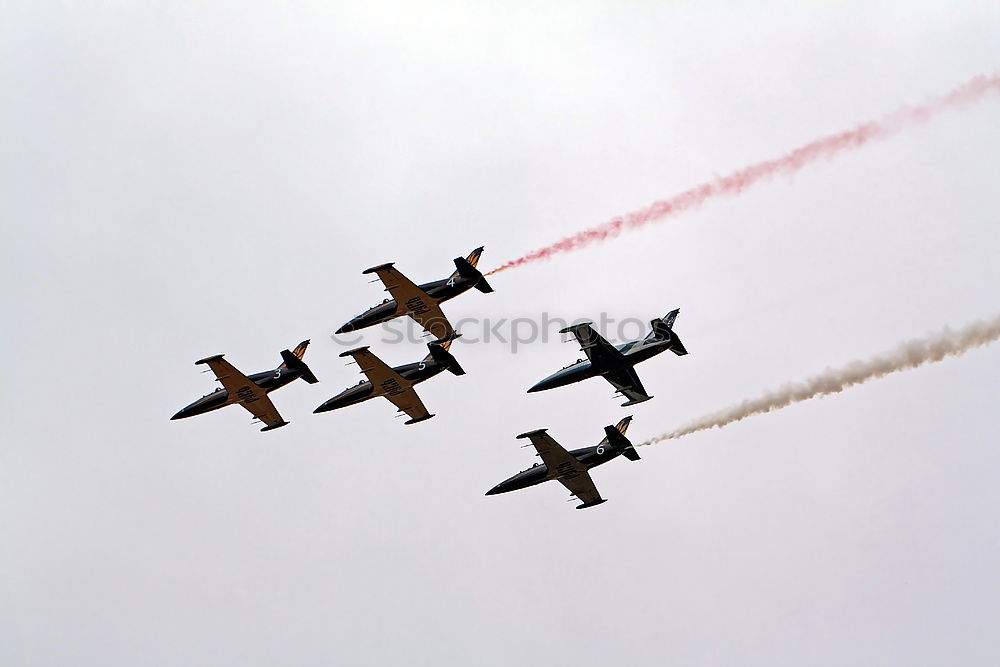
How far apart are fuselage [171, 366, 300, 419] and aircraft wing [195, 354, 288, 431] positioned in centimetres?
25

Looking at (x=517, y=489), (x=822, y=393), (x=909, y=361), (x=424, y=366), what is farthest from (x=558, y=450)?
(x=909, y=361)

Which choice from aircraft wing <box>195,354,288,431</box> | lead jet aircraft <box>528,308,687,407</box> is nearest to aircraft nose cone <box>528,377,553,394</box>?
lead jet aircraft <box>528,308,687,407</box>

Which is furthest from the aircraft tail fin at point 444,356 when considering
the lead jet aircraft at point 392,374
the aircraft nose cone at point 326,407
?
the aircraft nose cone at point 326,407

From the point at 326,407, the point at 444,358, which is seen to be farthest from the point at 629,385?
the point at 326,407

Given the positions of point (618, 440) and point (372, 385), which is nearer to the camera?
point (618, 440)

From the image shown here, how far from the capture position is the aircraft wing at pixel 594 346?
6338 cm

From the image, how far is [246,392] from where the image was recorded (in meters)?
68.1

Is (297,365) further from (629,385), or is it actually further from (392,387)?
(629,385)

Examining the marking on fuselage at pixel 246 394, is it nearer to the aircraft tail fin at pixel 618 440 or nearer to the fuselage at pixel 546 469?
the fuselage at pixel 546 469

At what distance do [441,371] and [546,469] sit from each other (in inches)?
263

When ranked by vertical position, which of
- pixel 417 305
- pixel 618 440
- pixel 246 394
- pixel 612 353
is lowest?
pixel 618 440

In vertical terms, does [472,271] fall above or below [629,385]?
above

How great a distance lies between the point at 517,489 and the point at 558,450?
9.62 ft

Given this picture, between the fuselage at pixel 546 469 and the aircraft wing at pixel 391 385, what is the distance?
6.02 meters
